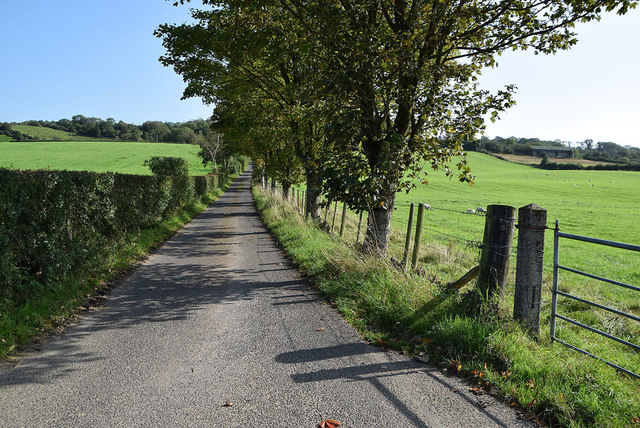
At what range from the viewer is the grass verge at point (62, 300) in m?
4.43

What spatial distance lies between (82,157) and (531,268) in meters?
84.7

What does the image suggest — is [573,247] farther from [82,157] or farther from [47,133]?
[47,133]

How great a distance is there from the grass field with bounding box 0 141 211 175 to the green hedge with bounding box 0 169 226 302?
51.3 m

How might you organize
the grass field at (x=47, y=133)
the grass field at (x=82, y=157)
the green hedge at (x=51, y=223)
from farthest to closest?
the grass field at (x=47, y=133) → the grass field at (x=82, y=157) → the green hedge at (x=51, y=223)

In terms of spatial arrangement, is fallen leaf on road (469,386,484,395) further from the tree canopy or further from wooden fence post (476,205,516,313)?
the tree canopy

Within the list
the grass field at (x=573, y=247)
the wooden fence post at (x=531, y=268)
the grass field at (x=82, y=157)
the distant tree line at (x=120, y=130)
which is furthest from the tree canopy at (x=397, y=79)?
the distant tree line at (x=120, y=130)

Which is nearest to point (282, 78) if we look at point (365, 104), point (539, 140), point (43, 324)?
point (365, 104)

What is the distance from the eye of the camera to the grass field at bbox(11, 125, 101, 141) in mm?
103688

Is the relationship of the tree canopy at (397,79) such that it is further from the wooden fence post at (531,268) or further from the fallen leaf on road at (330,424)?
the fallen leaf on road at (330,424)

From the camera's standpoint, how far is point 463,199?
3959 centimetres

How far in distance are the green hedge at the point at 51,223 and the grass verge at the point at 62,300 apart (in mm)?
134

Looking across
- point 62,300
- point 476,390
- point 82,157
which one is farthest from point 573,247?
point 82,157

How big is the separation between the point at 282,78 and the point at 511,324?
14.7 m

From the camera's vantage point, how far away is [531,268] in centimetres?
420
